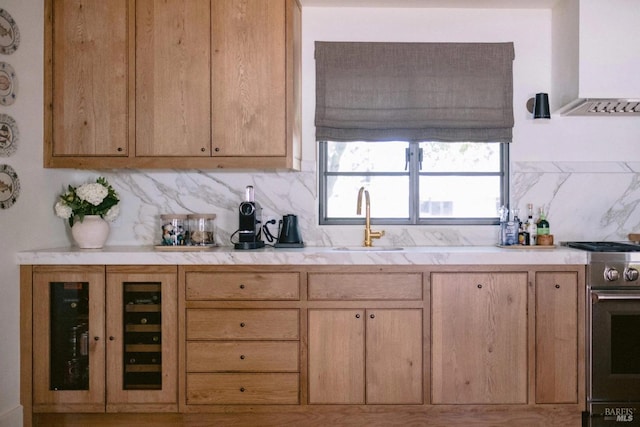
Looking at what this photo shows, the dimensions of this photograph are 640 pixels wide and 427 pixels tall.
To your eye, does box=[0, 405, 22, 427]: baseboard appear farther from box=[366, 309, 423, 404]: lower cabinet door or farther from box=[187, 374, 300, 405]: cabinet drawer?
box=[366, 309, 423, 404]: lower cabinet door

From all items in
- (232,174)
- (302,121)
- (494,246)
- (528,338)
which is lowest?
(528,338)

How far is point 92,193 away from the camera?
3303mm

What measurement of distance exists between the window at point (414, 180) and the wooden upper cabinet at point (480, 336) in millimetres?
777

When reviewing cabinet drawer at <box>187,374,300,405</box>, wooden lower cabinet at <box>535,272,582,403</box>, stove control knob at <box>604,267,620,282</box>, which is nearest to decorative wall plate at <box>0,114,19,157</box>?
cabinet drawer at <box>187,374,300,405</box>

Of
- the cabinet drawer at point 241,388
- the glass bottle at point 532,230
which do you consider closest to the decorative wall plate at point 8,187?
the cabinet drawer at point 241,388

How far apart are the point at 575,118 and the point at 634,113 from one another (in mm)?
360

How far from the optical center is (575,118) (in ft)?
12.1

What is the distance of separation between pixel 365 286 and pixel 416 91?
1.38 meters

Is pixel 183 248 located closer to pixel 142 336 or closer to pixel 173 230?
pixel 173 230

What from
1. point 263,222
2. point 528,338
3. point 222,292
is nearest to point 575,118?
point 528,338

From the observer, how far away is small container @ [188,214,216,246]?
11.5 ft

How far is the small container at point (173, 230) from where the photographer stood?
346cm

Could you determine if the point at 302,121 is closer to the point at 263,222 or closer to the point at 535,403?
the point at 263,222

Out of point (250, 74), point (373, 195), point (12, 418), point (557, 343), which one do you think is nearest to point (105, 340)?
point (12, 418)
